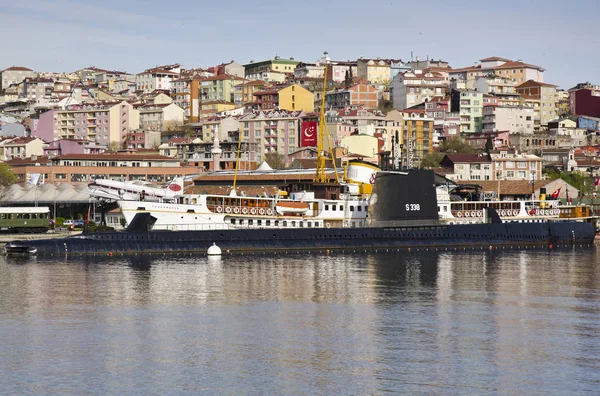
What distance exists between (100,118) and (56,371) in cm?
10967

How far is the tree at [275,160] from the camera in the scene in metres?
114

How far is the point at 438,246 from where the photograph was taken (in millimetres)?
62000

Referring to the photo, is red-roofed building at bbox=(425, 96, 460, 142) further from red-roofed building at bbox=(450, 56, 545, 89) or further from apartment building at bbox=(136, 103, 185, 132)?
apartment building at bbox=(136, 103, 185, 132)

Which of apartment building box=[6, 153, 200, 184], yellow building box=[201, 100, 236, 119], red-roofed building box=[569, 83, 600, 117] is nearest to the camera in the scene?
apartment building box=[6, 153, 200, 184]

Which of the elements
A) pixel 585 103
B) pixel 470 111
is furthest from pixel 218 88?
pixel 585 103

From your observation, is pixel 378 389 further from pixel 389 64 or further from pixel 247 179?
pixel 389 64

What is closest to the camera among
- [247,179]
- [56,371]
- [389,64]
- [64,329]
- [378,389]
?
[378,389]

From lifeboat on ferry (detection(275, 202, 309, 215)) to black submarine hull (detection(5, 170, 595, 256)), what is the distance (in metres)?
2.25

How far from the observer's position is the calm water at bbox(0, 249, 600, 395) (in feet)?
86.3

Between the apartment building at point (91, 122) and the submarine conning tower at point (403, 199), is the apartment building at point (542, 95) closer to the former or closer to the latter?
the apartment building at point (91, 122)

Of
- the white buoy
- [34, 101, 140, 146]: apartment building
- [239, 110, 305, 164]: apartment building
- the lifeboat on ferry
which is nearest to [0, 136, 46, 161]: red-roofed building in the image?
[34, 101, 140, 146]: apartment building

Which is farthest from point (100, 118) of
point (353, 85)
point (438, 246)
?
point (438, 246)

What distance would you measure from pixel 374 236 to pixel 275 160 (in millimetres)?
55992

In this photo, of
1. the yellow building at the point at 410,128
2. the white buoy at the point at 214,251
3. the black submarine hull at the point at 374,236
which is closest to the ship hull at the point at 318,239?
the black submarine hull at the point at 374,236
